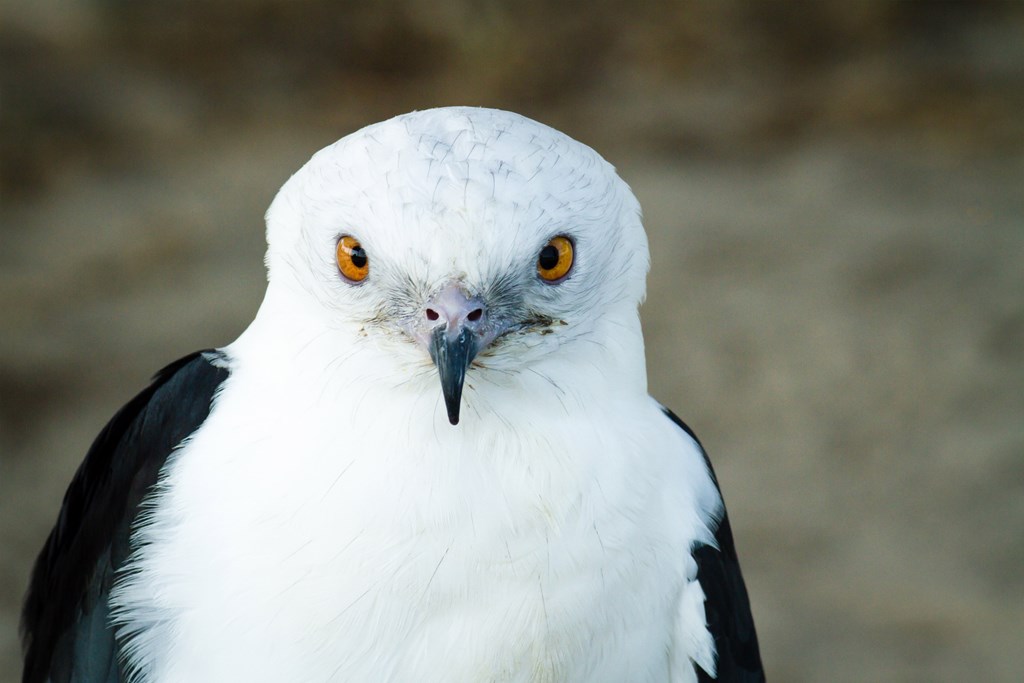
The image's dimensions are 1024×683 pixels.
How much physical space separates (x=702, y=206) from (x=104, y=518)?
5066 mm

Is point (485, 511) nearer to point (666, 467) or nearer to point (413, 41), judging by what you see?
point (666, 467)

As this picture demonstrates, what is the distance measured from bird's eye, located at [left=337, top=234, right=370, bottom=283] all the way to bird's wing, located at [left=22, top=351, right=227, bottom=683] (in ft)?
1.91

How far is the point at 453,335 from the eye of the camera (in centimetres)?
256

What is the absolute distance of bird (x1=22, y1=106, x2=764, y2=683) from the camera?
2.63 metres

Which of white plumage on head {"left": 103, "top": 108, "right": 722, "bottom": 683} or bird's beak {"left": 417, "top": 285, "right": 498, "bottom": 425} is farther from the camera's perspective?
white plumage on head {"left": 103, "top": 108, "right": 722, "bottom": 683}

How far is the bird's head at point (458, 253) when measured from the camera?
2580mm

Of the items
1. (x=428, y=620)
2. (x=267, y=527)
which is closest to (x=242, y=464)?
(x=267, y=527)

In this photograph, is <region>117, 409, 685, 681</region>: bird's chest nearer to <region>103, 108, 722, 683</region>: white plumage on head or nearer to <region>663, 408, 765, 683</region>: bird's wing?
<region>103, 108, 722, 683</region>: white plumage on head

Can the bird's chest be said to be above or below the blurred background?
below

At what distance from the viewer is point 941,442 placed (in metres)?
6.98

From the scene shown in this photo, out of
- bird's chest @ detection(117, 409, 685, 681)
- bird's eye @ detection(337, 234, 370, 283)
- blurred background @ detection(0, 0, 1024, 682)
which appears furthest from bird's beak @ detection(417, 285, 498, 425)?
blurred background @ detection(0, 0, 1024, 682)

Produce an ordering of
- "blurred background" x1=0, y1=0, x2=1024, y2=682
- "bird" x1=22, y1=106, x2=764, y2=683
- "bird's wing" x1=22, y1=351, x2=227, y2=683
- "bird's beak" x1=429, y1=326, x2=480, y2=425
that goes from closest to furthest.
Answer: "bird's beak" x1=429, y1=326, x2=480, y2=425 → "bird" x1=22, y1=106, x2=764, y2=683 → "bird's wing" x1=22, y1=351, x2=227, y2=683 → "blurred background" x1=0, y1=0, x2=1024, y2=682

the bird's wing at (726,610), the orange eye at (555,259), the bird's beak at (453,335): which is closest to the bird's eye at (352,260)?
the bird's beak at (453,335)

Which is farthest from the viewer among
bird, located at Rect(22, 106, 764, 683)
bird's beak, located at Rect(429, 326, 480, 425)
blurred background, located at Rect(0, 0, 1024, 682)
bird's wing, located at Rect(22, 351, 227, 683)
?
blurred background, located at Rect(0, 0, 1024, 682)
